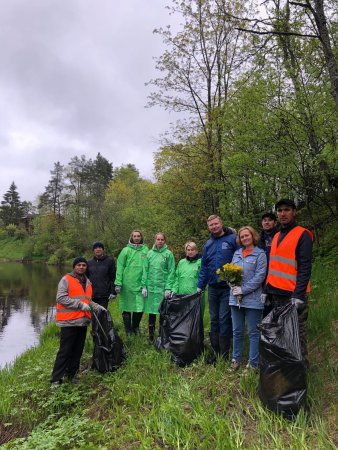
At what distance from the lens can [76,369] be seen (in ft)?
15.7

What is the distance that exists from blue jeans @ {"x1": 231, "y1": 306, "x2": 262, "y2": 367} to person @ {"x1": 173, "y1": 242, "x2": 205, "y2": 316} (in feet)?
3.94

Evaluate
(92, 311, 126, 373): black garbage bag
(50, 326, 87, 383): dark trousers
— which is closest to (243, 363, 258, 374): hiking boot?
(92, 311, 126, 373): black garbage bag

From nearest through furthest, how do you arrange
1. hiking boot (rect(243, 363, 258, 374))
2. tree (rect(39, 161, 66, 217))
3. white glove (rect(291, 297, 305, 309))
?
white glove (rect(291, 297, 305, 309)) < hiking boot (rect(243, 363, 258, 374)) < tree (rect(39, 161, 66, 217))

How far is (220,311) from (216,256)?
2.23ft

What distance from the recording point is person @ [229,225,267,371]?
3.90 metres

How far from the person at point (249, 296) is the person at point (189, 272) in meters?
1.10

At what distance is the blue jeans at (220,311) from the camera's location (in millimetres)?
4324

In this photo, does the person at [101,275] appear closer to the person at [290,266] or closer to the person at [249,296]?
the person at [249,296]

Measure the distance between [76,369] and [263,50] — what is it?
5907 mm

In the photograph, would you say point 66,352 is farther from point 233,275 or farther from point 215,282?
Answer: point 233,275

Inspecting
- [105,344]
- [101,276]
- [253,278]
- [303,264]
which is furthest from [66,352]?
[303,264]

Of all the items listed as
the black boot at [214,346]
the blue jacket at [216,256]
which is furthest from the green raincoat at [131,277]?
the black boot at [214,346]

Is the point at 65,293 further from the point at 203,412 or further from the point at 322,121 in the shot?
the point at 322,121

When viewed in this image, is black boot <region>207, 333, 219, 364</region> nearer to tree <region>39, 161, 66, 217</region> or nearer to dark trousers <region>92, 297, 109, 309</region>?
dark trousers <region>92, 297, 109, 309</region>
